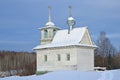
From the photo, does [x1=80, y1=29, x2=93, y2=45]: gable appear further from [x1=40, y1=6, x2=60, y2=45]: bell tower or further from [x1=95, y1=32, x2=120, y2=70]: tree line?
[x1=95, y1=32, x2=120, y2=70]: tree line

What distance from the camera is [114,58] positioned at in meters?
65.9

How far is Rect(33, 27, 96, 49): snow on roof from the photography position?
40616 mm

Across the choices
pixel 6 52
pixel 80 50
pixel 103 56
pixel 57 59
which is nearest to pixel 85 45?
pixel 80 50

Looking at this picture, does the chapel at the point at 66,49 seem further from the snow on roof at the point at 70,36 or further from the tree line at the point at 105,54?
the tree line at the point at 105,54

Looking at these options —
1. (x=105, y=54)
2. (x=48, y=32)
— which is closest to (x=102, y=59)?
(x=105, y=54)

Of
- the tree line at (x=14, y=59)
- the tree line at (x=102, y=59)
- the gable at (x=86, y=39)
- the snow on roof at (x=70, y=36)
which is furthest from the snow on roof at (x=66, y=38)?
the tree line at (x=14, y=59)

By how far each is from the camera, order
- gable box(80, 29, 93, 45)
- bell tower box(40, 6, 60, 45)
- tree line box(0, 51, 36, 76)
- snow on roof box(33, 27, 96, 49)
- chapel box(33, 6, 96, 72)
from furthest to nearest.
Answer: tree line box(0, 51, 36, 76)
bell tower box(40, 6, 60, 45)
gable box(80, 29, 93, 45)
snow on roof box(33, 27, 96, 49)
chapel box(33, 6, 96, 72)

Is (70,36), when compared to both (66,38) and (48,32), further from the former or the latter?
(48,32)

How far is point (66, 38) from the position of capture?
1678 inches

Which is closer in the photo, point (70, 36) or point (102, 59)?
point (70, 36)

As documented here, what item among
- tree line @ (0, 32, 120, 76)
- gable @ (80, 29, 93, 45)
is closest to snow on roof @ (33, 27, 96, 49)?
gable @ (80, 29, 93, 45)

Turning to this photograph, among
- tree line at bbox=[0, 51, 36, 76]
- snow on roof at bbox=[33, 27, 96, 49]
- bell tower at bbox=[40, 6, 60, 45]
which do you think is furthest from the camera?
tree line at bbox=[0, 51, 36, 76]

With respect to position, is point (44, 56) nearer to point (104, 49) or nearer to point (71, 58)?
point (71, 58)

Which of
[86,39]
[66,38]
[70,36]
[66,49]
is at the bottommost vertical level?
[66,49]
